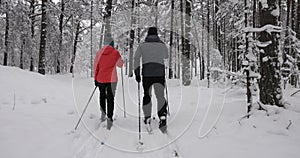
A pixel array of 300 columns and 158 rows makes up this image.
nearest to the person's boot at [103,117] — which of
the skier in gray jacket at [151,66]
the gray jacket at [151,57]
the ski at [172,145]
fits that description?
the skier in gray jacket at [151,66]

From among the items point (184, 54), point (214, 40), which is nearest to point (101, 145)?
point (184, 54)

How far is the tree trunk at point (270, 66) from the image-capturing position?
548 centimetres

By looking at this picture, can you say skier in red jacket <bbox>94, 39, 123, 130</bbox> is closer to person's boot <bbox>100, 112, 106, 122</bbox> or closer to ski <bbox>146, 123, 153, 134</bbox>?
person's boot <bbox>100, 112, 106, 122</bbox>

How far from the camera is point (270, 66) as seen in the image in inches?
216

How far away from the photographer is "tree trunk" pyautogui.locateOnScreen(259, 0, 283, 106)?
5480 mm

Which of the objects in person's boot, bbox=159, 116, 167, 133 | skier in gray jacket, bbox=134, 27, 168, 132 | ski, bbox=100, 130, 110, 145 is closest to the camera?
ski, bbox=100, 130, 110, 145

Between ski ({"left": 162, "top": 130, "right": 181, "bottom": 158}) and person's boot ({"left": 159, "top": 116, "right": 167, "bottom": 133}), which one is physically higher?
person's boot ({"left": 159, "top": 116, "right": 167, "bottom": 133})

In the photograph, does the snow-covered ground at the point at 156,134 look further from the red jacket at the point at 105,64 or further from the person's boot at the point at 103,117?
the red jacket at the point at 105,64

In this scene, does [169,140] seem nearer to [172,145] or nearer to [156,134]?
[172,145]

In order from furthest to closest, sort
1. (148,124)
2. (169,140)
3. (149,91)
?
(149,91) < (148,124) < (169,140)

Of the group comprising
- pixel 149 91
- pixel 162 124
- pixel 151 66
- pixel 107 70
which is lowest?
pixel 162 124

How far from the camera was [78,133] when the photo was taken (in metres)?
5.30

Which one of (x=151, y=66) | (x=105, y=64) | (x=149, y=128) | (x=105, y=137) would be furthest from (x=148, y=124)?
(x=105, y=64)

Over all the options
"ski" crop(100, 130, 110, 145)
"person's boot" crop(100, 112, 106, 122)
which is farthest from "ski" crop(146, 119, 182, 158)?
"person's boot" crop(100, 112, 106, 122)
